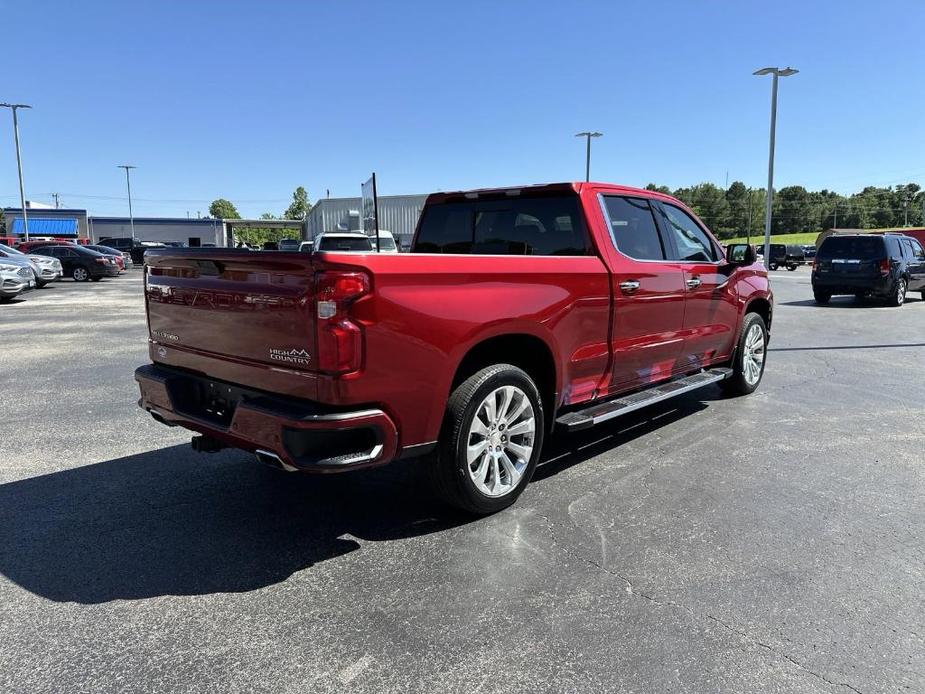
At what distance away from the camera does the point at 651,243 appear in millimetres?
5211

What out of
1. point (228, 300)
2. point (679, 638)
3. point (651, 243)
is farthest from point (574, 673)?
point (651, 243)

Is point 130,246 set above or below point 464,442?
above

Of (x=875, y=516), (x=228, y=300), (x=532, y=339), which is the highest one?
(x=228, y=300)

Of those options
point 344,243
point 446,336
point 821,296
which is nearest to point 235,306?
point 446,336

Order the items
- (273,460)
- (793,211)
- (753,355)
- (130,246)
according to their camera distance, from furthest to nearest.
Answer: (793,211)
(130,246)
(753,355)
(273,460)

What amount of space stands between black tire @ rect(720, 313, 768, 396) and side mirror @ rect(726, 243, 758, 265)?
0.64 meters

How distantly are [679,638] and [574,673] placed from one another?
1.68 ft

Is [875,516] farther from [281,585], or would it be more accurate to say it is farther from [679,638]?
[281,585]

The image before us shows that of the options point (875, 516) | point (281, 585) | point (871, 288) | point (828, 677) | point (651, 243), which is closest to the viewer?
point (828, 677)

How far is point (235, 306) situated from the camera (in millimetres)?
3439

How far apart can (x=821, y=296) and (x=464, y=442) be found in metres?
16.9

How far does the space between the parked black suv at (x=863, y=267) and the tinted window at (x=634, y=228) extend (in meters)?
13.9

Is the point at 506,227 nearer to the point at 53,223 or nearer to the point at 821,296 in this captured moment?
the point at 821,296

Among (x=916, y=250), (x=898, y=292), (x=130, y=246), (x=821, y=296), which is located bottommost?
(x=821, y=296)
